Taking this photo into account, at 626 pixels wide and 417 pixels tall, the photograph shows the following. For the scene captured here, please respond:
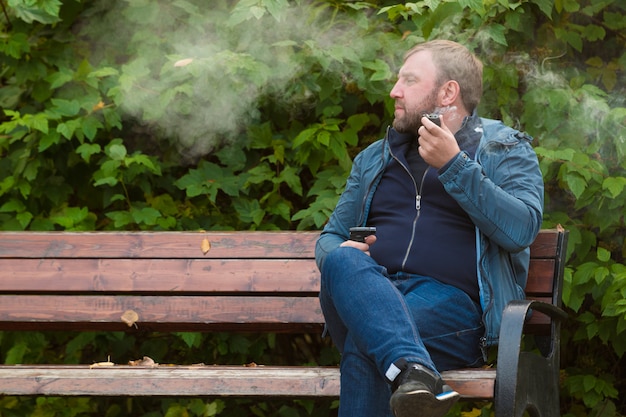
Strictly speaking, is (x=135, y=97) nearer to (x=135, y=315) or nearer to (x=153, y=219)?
(x=153, y=219)

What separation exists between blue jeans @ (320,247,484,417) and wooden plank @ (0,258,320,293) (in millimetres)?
691

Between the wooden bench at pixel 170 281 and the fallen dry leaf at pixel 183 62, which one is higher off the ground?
the fallen dry leaf at pixel 183 62

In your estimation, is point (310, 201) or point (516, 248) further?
point (310, 201)

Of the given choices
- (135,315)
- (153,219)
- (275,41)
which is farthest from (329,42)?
(135,315)

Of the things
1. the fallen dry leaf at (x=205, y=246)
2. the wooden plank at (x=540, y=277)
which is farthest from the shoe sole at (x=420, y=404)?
the fallen dry leaf at (x=205, y=246)

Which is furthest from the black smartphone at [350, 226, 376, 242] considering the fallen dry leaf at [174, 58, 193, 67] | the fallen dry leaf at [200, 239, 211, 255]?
the fallen dry leaf at [174, 58, 193, 67]

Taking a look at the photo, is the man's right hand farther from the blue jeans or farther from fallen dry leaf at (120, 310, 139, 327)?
fallen dry leaf at (120, 310, 139, 327)

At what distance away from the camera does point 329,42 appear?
4.46 m

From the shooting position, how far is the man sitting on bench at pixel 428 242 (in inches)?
112

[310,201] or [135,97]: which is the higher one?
[135,97]

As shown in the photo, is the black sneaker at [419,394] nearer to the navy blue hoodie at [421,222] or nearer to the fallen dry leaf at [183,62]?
the navy blue hoodie at [421,222]

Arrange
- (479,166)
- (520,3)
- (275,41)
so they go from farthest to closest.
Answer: (275,41), (520,3), (479,166)

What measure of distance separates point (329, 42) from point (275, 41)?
244 millimetres

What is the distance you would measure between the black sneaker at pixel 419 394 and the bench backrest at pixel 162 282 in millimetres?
1115
